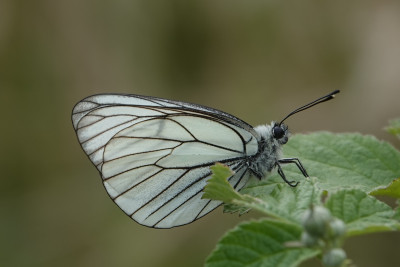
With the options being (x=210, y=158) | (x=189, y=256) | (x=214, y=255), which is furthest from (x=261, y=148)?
(x=189, y=256)

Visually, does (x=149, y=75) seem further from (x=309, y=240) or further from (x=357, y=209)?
(x=309, y=240)

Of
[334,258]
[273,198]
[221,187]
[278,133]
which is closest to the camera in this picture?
[334,258]

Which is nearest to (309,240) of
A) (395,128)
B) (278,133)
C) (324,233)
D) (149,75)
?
(324,233)

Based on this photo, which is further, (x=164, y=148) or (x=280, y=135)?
(x=164, y=148)

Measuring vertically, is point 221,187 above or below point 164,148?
below

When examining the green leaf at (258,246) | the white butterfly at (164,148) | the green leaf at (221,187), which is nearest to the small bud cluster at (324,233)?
the green leaf at (258,246)
